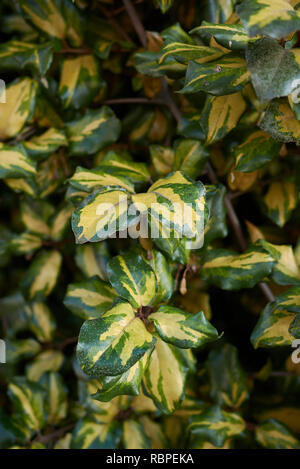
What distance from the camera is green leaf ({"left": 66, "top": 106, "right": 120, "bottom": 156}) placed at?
79 centimetres

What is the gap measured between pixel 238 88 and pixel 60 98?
35cm

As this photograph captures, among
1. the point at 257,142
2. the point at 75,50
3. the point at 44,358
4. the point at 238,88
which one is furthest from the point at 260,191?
the point at 44,358

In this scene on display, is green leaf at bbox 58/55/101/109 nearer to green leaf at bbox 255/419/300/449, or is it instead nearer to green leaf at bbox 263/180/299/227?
green leaf at bbox 263/180/299/227

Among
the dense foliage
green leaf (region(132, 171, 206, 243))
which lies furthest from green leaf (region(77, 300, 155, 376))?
green leaf (region(132, 171, 206, 243))

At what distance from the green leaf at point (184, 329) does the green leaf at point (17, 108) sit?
40cm

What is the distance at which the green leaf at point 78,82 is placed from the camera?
0.79m

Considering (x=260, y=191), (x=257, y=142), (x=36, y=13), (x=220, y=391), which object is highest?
(x=36, y=13)

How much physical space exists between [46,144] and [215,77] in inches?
13.1

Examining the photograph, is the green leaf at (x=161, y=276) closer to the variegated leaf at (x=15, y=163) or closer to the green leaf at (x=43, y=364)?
the variegated leaf at (x=15, y=163)

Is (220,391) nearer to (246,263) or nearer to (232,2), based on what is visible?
(246,263)

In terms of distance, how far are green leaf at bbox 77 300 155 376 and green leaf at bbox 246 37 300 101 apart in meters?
0.31

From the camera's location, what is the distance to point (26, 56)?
745mm

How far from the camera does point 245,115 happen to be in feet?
2.37

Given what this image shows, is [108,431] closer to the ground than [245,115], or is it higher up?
closer to the ground
